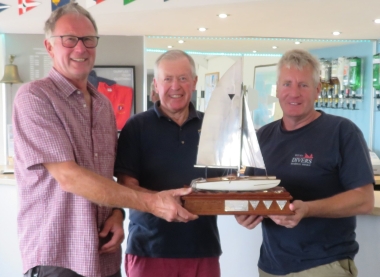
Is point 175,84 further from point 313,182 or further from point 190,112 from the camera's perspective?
point 313,182

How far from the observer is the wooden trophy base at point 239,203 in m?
1.28

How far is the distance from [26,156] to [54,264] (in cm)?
31

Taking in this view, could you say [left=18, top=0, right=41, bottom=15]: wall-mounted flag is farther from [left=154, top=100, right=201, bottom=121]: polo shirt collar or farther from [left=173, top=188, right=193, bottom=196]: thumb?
[left=173, top=188, right=193, bottom=196]: thumb

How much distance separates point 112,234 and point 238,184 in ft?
1.37

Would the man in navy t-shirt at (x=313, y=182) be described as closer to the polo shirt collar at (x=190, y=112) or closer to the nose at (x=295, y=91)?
the nose at (x=295, y=91)

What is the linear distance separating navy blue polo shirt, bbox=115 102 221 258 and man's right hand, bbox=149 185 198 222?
0.26 meters

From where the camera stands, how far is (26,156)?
1.22 m

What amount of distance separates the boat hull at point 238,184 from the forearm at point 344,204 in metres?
0.13

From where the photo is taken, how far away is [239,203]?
1.29m

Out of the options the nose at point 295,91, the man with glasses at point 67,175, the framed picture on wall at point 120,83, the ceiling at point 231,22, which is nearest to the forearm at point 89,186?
the man with glasses at point 67,175

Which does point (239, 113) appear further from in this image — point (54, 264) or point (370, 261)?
point (370, 261)

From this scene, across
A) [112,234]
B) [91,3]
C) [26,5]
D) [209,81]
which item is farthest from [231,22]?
[112,234]

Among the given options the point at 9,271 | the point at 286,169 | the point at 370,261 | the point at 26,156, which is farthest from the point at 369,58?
the point at 26,156

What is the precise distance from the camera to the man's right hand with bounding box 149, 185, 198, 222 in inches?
50.1
